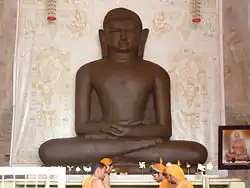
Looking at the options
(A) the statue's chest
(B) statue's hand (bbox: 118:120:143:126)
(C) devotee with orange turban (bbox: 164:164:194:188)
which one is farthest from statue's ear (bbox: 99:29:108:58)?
(C) devotee with orange turban (bbox: 164:164:194:188)

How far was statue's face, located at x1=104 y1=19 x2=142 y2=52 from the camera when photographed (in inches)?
224

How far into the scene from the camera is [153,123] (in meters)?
5.57

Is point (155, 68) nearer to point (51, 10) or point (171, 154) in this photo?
point (171, 154)

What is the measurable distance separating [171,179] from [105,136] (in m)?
1.98

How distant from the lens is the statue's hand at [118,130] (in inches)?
207

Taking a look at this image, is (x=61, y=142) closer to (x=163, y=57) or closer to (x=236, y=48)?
(x=163, y=57)

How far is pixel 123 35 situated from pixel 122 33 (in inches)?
1.1

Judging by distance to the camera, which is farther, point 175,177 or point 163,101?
point 163,101

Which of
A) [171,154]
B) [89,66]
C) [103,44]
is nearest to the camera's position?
[171,154]

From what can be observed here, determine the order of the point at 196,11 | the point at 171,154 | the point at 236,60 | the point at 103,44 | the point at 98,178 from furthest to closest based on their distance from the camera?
the point at 236,60 → the point at 196,11 → the point at 103,44 → the point at 171,154 → the point at 98,178

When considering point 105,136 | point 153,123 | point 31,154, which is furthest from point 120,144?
point 31,154

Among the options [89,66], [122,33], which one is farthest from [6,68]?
[122,33]

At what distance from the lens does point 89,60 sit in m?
5.96

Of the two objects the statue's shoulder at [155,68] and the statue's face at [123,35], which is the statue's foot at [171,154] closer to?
the statue's shoulder at [155,68]
